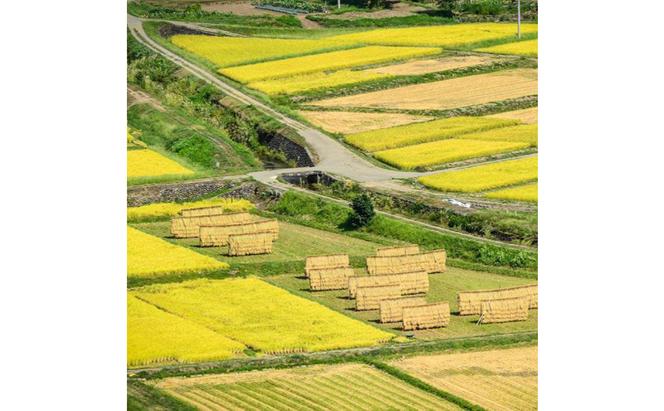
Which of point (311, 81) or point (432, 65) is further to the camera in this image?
point (311, 81)

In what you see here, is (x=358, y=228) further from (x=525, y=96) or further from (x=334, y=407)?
(x=334, y=407)

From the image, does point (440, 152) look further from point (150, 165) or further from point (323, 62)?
point (323, 62)

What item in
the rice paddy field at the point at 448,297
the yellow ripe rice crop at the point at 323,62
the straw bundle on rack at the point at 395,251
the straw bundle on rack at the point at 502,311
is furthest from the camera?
the yellow ripe rice crop at the point at 323,62

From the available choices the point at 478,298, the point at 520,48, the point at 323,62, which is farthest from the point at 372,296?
the point at 323,62

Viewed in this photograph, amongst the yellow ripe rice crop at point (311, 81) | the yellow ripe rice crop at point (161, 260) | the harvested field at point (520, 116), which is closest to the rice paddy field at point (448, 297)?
the yellow ripe rice crop at point (161, 260)

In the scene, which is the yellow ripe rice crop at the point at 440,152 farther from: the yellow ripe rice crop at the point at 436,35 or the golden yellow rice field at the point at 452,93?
the yellow ripe rice crop at the point at 436,35

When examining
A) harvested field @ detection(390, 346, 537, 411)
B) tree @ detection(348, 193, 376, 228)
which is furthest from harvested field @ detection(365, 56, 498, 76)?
harvested field @ detection(390, 346, 537, 411)
